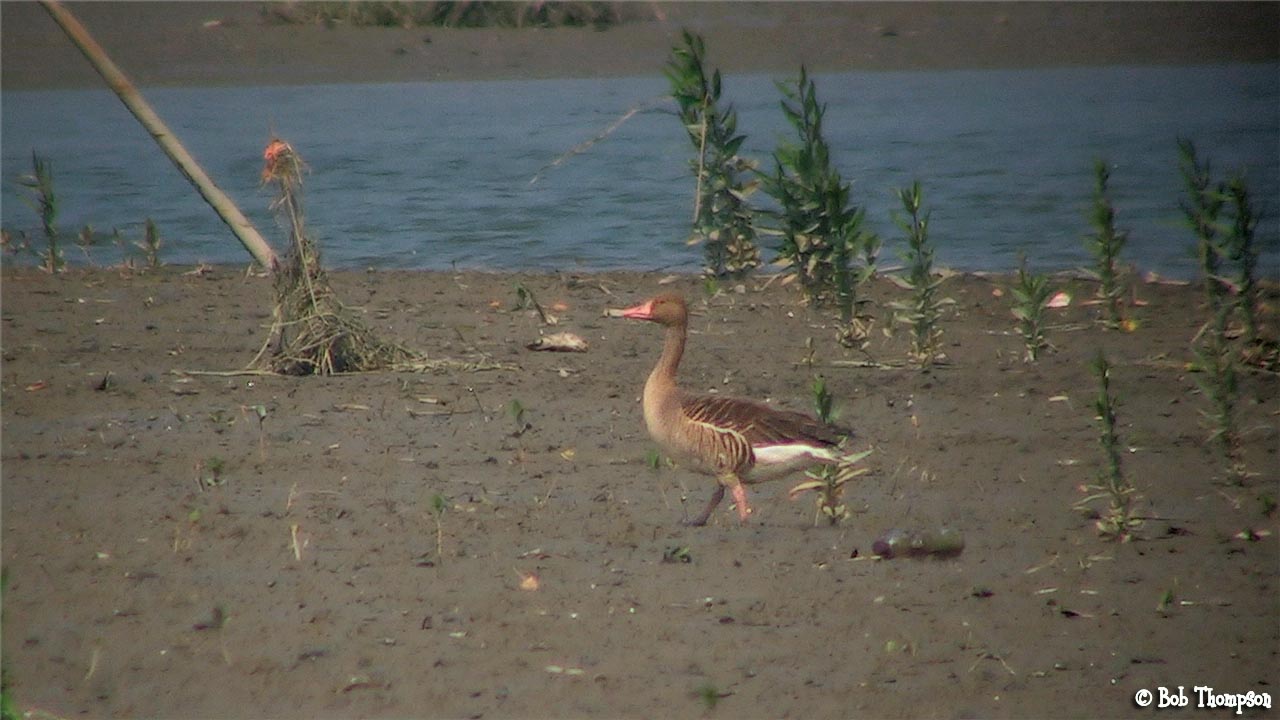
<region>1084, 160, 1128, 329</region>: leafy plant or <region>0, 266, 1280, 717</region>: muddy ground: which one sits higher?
<region>1084, 160, 1128, 329</region>: leafy plant

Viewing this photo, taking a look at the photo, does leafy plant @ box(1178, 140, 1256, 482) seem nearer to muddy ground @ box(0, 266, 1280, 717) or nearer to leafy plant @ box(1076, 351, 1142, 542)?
muddy ground @ box(0, 266, 1280, 717)

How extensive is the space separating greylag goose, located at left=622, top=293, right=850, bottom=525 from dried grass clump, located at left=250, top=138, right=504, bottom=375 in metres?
2.07

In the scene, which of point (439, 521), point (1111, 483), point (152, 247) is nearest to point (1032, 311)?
point (1111, 483)

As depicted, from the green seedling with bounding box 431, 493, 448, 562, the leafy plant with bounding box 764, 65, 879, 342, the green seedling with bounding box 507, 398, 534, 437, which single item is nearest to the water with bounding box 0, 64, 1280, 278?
the leafy plant with bounding box 764, 65, 879, 342

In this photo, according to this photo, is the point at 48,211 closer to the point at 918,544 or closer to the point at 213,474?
the point at 213,474

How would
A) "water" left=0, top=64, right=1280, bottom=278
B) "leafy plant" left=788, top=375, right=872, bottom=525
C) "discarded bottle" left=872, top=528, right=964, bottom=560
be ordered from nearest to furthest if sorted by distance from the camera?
"discarded bottle" left=872, top=528, right=964, bottom=560 < "leafy plant" left=788, top=375, right=872, bottom=525 < "water" left=0, top=64, right=1280, bottom=278

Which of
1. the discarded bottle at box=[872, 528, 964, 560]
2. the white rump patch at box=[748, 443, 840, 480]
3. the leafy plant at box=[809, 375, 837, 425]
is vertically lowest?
the discarded bottle at box=[872, 528, 964, 560]

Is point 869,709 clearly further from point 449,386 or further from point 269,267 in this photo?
point 269,267

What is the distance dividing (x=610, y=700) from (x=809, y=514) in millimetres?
1769

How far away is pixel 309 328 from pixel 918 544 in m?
3.66

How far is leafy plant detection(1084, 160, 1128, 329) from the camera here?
29.1 ft

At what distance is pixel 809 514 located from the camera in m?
6.45

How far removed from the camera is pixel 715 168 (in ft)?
33.4

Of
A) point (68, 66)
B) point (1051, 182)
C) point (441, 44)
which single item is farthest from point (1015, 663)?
point (68, 66)
